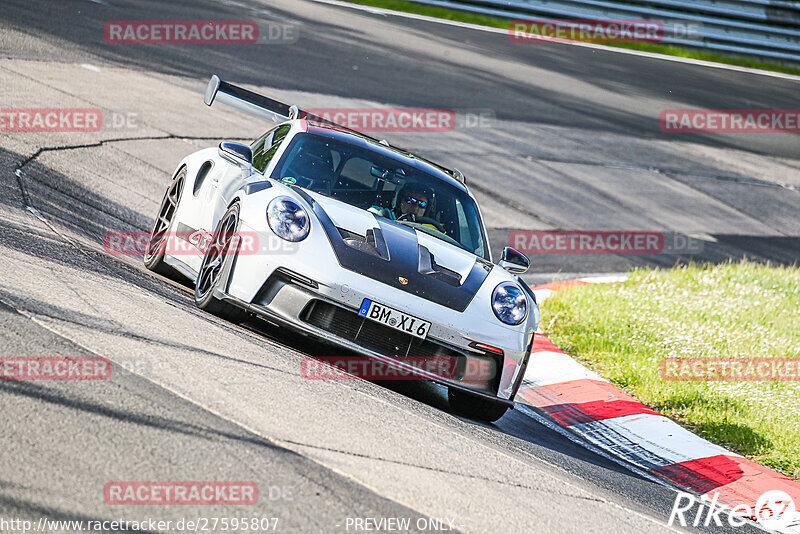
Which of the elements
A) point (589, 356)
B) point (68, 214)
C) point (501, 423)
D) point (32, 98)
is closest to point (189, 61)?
point (32, 98)

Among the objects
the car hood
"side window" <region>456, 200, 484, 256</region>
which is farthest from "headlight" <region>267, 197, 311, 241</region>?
"side window" <region>456, 200, 484, 256</region>

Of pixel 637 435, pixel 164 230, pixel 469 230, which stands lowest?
pixel 637 435

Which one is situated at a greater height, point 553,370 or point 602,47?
point 602,47

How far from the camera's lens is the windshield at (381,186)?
6.64 metres

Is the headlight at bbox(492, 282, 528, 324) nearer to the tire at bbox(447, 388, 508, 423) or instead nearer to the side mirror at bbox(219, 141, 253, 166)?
the tire at bbox(447, 388, 508, 423)

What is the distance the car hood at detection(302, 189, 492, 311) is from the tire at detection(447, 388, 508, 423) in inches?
24.5

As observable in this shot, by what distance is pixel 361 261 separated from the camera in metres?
5.64

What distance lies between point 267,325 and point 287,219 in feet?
3.28

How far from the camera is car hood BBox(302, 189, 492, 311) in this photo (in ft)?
18.6

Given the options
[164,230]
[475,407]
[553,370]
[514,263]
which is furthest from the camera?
[553,370]

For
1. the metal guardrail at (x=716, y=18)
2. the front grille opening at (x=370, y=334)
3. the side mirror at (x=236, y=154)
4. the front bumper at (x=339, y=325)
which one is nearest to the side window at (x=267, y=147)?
the side mirror at (x=236, y=154)

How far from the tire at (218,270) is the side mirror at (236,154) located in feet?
1.84

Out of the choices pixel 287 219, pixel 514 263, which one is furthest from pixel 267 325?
pixel 514 263

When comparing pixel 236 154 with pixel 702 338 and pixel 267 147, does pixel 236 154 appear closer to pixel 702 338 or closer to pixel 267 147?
pixel 267 147
